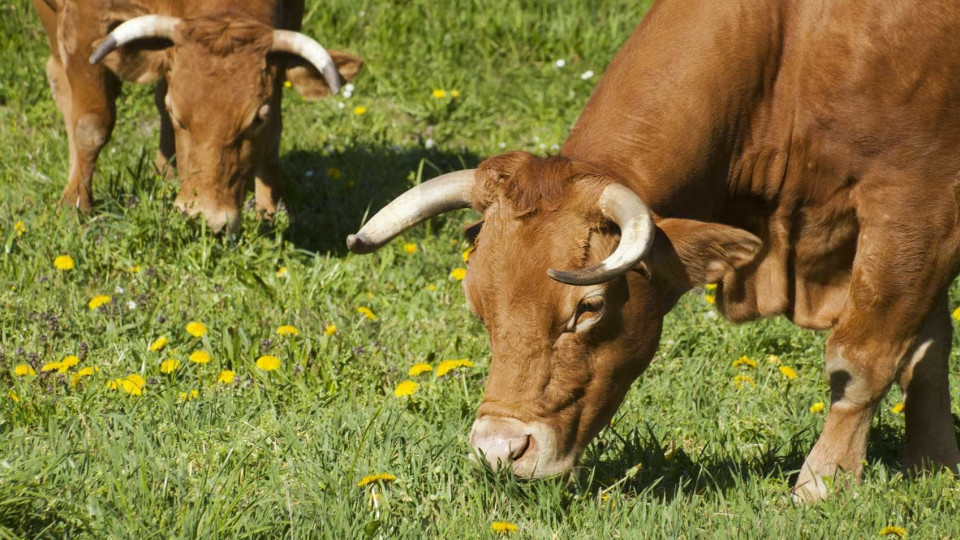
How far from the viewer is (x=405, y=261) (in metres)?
6.62

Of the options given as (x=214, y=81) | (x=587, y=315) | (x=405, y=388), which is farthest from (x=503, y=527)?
(x=214, y=81)

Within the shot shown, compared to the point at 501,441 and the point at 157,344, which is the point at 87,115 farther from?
the point at 501,441

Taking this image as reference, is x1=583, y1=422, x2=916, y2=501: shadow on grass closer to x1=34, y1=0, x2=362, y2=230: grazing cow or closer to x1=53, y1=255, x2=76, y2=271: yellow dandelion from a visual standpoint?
x1=53, y1=255, x2=76, y2=271: yellow dandelion

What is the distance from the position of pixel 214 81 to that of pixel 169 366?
2.29 m

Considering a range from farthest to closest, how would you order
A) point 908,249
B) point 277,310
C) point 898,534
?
1. point 277,310
2. point 908,249
3. point 898,534

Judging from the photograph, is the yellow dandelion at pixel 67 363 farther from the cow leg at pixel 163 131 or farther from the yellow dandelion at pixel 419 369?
the cow leg at pixel 163 131

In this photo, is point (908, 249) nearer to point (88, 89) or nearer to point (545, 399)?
point (545, 399)

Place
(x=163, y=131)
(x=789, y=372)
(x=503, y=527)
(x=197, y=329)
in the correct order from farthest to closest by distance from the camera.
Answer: (x=163, y=131), (x=789, y=372), (x=197, y=329), (x=503, y=527)

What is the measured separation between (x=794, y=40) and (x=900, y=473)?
5.10ft

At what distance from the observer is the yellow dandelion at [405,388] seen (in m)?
4.67

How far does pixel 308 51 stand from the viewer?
22.4 feet

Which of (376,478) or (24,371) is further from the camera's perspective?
(24,371)

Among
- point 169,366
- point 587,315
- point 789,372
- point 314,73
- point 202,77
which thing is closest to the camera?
point 587,315

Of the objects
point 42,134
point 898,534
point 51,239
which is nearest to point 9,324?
point 51,239
